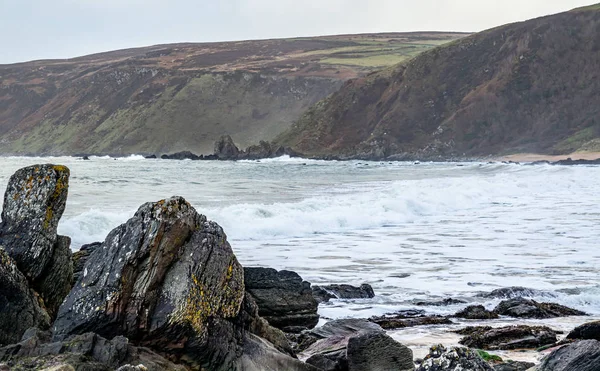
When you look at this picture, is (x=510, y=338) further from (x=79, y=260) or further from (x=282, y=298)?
(x=79, y=260)

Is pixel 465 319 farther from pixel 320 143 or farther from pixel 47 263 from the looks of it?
pixel 320 143

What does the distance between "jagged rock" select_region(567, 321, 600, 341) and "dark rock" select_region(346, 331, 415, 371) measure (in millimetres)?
2578

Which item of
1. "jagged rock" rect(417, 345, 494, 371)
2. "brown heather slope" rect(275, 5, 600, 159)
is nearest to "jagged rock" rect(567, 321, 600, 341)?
"jagged rock" rect(417, 345, 494, 371)

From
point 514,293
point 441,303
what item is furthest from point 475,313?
point 514,293

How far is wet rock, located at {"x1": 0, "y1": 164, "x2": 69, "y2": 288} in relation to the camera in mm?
8930

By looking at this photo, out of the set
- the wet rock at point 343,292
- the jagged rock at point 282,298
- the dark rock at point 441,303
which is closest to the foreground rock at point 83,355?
the jagged rock at point 282,298

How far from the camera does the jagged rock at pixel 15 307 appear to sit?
8078mm

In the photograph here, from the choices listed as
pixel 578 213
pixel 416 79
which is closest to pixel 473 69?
pixel 416 79

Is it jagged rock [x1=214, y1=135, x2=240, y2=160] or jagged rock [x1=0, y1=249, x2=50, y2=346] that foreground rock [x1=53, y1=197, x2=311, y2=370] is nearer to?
jagged rock [x1=0, y1=249, x2=50, y2=346]

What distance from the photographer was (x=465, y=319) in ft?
39.0

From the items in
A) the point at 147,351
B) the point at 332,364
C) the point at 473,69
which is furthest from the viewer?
the point at 473,69

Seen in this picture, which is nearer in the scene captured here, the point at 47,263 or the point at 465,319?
the point at 47,263

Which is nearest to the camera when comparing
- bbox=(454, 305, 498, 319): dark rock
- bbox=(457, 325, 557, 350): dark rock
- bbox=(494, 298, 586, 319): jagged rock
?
bbox=(457, 325, 557, 350): dark rock

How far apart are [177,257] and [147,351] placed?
40.1 inches
